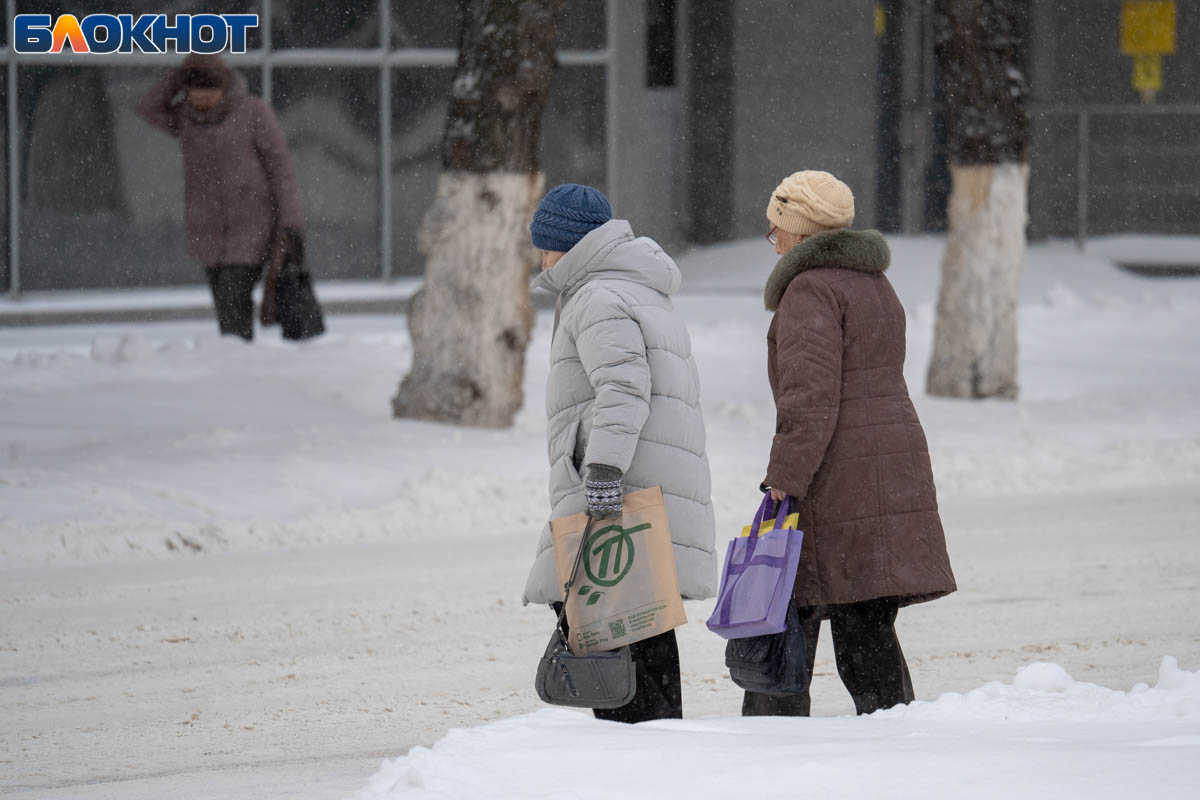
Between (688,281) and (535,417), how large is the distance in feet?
27.8

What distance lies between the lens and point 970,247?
11039mm

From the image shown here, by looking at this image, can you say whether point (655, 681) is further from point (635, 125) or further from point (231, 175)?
point (635, 125)

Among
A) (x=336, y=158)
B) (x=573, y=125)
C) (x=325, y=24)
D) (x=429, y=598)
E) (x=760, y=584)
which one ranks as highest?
(x=325, y=24)

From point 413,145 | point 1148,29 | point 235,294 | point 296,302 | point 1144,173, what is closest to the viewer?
point 296,302

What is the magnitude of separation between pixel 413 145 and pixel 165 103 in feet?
20.3

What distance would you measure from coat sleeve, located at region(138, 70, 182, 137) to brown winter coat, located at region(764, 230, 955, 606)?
25.4 feet

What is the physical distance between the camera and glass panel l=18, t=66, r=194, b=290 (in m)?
15.4

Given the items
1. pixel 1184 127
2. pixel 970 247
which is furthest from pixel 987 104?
pixel 1184 127

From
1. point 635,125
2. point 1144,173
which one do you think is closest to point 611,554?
point 635,125

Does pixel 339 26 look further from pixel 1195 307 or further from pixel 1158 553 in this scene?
pixel 1158 553

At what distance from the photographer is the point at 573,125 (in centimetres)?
1798

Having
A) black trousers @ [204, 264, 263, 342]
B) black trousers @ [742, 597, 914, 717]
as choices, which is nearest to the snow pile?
black trousers @ [742, 597, 914, 717]

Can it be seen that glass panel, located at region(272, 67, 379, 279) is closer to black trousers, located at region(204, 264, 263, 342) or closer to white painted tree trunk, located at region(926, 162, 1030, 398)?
black trousers, located at region(204, 264, 263, 342)

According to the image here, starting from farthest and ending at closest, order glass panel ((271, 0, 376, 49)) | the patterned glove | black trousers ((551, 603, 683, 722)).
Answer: glass panel ((271, 0, 376, 49)) → black trousers ((551, 603, 683, 722)) → the patterned glove
